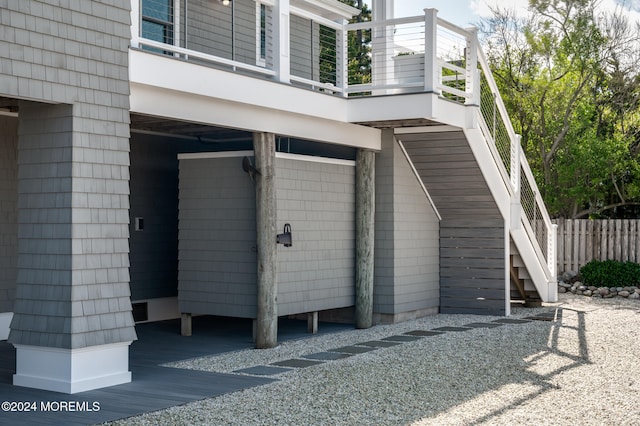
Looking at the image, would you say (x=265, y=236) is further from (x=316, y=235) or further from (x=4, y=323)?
(x=4, y=323)

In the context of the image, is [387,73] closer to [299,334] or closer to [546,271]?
[299,334]

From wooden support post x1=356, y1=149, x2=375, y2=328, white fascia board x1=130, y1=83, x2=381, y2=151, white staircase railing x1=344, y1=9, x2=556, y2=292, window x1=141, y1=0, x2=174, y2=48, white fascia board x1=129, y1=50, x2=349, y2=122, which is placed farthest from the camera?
wooden support post x1=356, y1=149, x2=375, y2=328

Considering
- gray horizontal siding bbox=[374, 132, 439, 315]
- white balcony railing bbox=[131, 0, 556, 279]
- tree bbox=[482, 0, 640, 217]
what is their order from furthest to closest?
tree bbox=[482, 0, 640, 217] → gray horizontal siding bbox=[374, 132, 439, 315] → white balcony railing bbox=[131, 0, 556, 279]

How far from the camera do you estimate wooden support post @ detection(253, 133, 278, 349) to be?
33.5ft

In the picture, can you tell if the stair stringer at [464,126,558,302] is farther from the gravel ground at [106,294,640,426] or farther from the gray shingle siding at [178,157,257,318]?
the gray shingle siding at [178,157,257,318]

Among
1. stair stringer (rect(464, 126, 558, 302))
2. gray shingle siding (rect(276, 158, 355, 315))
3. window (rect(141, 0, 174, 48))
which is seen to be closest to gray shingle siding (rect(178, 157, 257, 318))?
gray shingle siding (rect(276, 158, 355, 315))

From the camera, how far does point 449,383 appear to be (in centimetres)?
823

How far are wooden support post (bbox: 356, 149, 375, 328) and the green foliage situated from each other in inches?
275

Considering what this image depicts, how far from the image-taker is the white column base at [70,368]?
7379mm

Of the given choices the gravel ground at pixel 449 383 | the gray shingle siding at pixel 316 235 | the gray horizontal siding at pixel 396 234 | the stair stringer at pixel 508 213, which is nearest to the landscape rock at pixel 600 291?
the stair stringer at pixel 508 213

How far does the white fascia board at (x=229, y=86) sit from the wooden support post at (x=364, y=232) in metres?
1.21

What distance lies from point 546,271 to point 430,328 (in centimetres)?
352

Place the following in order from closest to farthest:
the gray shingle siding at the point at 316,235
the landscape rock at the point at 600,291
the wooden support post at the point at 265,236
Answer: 1. the wooden support post at the point at 265,236
2. the gray shingle siding at the point at 316,235
3. the landscape rock at the point at 600,291

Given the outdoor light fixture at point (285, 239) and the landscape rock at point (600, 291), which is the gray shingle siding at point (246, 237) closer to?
the outdoor light fixture at point (285, 239)
